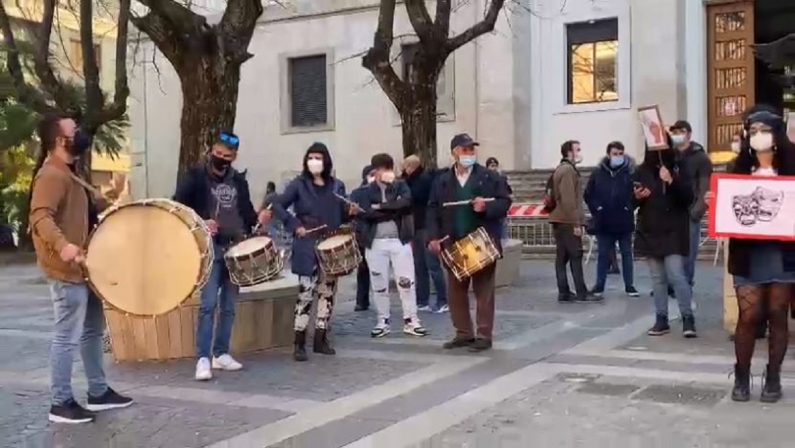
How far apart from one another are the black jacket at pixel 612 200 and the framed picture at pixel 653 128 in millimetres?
3725

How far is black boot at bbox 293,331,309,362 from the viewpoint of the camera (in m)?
8.70

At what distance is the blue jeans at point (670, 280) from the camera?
9.34m

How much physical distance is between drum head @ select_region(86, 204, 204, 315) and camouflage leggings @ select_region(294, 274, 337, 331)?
1.75 m

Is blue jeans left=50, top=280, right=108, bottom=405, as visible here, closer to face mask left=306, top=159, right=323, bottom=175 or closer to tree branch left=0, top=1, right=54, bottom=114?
face mask left=306, top=159, right=323, bottom=175

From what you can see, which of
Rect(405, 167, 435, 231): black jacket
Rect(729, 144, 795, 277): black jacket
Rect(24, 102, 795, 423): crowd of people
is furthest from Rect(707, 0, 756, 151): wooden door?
Rect(729, 144, 795, 277): black jacket

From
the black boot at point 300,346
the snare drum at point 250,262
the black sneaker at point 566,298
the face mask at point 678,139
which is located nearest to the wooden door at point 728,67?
the black sneaker at point 566,298

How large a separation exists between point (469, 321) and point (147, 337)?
9.01 feet

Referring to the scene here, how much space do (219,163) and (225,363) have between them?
1.59m

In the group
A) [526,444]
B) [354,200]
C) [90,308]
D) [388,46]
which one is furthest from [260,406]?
[388,46]

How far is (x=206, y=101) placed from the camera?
10508 millimetres

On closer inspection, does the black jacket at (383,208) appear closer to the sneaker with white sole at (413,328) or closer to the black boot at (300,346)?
the sneaker with white sole at (413,328)

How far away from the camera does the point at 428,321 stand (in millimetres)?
11055

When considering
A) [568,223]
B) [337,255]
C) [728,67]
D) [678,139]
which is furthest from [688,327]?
[728,67]

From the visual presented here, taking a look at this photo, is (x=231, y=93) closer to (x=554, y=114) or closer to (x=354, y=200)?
(x=354, y=200)
